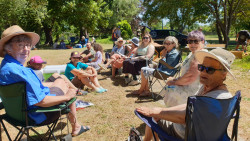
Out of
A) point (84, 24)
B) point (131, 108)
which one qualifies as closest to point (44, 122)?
point (131, 108)

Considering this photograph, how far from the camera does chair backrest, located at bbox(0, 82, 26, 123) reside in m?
1.94

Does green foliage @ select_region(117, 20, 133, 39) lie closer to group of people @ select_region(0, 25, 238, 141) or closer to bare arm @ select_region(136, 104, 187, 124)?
group of people @ select_region(0, 25, 238, 141)

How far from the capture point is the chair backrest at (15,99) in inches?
76.4

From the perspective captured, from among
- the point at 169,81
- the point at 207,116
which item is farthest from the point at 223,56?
the point at 169,81

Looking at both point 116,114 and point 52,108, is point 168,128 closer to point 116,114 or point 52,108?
point 52,108

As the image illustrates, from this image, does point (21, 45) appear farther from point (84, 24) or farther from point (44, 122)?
point (84, 24)

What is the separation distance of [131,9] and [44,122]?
39.1m

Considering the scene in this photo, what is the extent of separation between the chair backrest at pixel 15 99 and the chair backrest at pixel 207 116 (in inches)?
60.7

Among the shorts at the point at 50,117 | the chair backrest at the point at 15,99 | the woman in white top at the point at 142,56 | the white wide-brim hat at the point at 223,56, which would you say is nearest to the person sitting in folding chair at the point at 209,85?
the white wide-brim hat at the point at 223,56

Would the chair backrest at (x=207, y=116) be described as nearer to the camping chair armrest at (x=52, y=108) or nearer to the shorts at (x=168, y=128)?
the shorts at (x=168, y=128)

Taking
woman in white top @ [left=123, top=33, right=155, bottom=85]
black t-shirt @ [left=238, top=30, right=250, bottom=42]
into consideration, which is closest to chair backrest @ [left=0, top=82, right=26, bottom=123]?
woman in white top @ [left=123, top=33, right=155, bottom=85]

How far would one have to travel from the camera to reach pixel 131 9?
39219 mm

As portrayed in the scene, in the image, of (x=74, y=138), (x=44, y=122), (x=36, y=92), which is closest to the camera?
(x=36, y=92)

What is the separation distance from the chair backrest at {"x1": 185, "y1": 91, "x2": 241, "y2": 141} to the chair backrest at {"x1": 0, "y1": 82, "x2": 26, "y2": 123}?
5.06 ft
